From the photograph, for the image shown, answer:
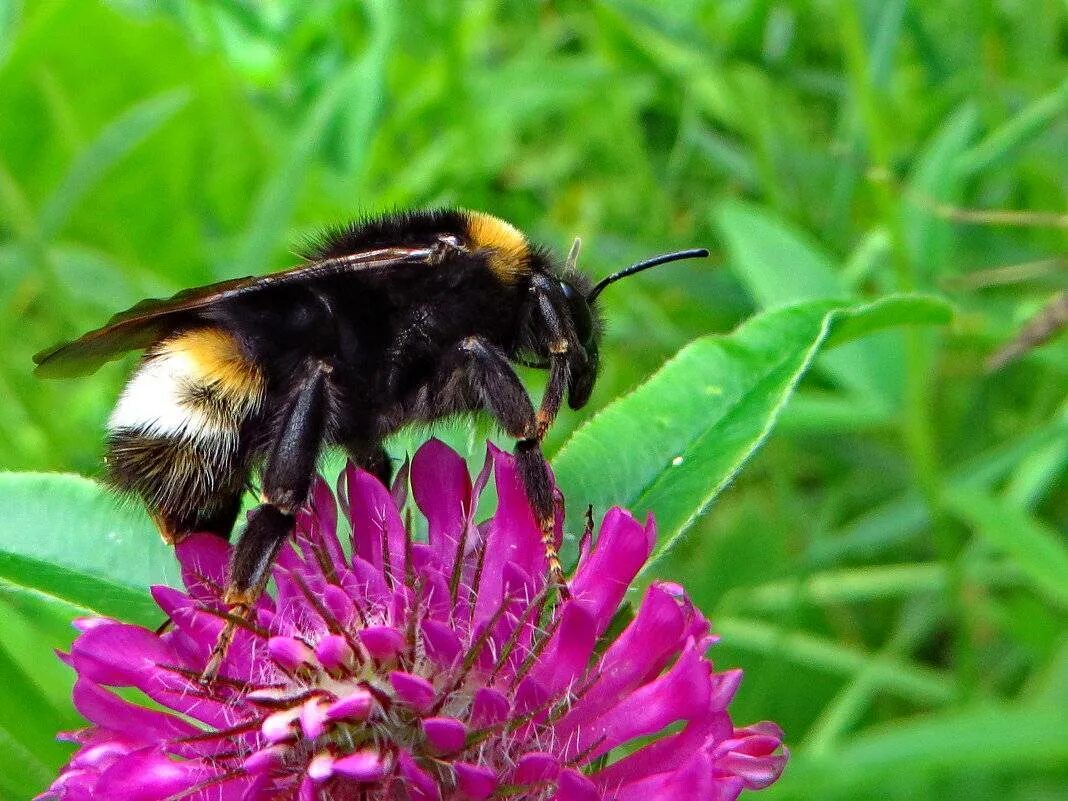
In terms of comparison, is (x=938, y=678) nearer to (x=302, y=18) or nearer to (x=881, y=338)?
(x=881, y=338)

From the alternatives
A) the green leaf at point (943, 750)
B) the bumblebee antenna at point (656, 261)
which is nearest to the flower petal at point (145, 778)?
the bumblebee antenna at point (656, 261)

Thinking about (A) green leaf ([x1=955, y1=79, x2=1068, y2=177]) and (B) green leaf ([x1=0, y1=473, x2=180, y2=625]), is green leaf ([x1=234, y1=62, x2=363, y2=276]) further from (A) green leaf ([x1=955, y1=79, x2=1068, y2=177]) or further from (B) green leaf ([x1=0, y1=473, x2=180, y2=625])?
(A) green leaf ([x1=955, y1=79, x2=1068, y2=177])

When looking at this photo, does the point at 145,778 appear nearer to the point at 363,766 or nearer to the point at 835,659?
the point at 363,766

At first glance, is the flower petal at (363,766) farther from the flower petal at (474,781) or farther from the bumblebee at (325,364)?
the bumblebee at (325,364)

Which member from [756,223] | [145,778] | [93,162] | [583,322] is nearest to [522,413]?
[583,322]

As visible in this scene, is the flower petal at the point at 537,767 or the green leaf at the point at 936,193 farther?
the green leaf at the point at 936,193

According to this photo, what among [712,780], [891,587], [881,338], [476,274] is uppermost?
[476,274]

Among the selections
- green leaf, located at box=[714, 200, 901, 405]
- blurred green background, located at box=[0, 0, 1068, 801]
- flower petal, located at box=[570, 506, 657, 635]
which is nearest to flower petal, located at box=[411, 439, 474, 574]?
flower petal, located at box=[570, 506, 657, 635]

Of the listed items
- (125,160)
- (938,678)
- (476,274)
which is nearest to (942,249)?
(938,678)
